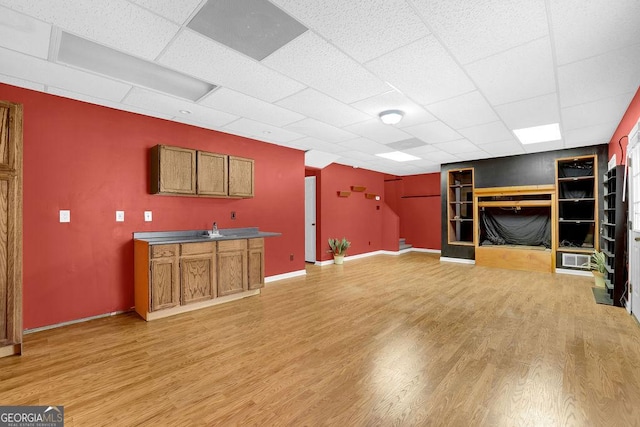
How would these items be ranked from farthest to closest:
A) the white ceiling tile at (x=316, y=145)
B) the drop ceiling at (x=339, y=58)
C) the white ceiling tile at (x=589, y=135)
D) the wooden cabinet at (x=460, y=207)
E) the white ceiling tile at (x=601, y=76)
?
the wooden cabinet at (x=460, y=207), the white ceiling tile at (x=316, y=145), the white ceiling tile at (x=589, y=135), the white ceiling tile at (x=601, y=76), the drop ceiling at (x=339, y=58)

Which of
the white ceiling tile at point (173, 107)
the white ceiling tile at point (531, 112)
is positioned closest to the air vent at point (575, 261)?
the white ceiling tile at point (531, 112)

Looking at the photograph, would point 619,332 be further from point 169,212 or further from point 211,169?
point 169,212

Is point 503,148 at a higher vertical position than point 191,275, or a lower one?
higher

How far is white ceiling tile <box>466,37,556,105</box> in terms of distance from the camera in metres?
2.36

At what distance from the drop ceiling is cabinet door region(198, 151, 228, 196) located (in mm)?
496

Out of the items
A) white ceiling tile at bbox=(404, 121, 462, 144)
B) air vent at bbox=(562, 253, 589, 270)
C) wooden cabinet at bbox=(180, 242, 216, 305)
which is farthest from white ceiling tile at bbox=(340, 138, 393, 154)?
air vent at bbox=(562, 253, 589, 270)

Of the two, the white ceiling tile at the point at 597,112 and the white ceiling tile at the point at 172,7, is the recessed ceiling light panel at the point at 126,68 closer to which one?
the white ceiling tile at the point at 172,7

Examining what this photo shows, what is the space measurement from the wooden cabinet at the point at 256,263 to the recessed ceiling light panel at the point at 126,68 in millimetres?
2091

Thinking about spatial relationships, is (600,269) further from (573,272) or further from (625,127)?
(625,127)

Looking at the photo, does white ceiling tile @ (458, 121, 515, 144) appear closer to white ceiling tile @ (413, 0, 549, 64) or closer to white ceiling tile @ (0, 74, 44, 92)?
white ceiling tile @ (413, 0, 549, 64)

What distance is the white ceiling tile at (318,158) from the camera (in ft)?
19.5

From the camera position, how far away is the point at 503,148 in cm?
562

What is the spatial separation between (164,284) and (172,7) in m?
2.77

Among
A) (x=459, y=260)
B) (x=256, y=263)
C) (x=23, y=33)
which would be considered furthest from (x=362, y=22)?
(x=459, y=260)
